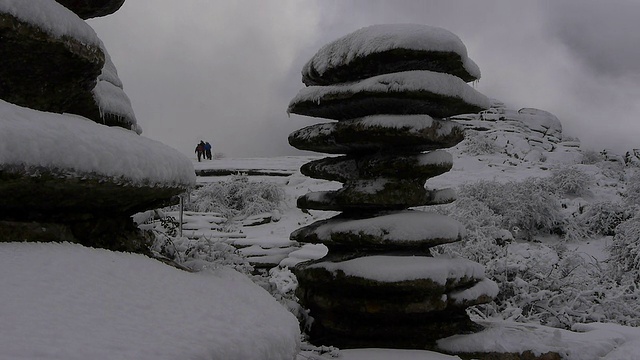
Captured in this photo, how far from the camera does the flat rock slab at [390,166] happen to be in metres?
6.16

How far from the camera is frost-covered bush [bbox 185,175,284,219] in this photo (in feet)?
65.1

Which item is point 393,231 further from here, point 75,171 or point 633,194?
point 633,194

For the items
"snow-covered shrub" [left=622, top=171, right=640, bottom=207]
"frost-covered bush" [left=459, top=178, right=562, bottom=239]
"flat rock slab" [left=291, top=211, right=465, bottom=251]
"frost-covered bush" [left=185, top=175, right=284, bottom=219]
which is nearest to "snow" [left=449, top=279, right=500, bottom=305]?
"flat rock slab" [left=291, top=211, right=465, bottom=251]

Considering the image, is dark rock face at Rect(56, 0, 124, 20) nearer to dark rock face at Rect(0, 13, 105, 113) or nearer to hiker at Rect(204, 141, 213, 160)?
dark rock face at Rect(0, 13, 105, 113)

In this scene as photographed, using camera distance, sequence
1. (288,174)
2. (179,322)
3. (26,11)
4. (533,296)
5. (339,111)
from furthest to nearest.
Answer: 1. (288,174)
2. (533,296)
3. (339,111)
4. (26,11)
5. (179,322)

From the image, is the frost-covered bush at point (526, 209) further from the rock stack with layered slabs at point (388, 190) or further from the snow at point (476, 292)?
the rock stack with layered slabs at point (388, 190)

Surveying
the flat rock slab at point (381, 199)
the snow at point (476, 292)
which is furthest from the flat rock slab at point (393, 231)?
the snow at point (476, 292)

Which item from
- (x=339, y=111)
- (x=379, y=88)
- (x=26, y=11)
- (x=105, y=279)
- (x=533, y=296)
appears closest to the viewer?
(x=105, y=279)

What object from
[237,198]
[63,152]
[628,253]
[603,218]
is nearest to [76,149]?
[63,152]

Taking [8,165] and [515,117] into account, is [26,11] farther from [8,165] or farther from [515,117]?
[515,117]

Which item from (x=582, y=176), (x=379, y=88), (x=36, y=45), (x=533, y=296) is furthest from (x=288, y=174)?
(x=36, y=45)

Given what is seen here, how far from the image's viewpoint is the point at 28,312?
5.44ft

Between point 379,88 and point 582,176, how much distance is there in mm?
17733

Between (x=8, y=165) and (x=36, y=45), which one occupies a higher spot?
(x=36, y=45)
